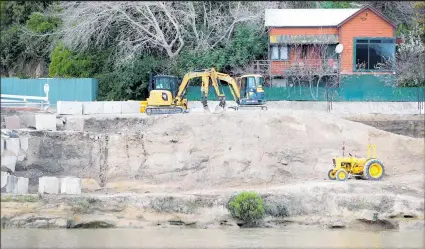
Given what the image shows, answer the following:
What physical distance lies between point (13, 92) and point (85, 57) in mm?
5578

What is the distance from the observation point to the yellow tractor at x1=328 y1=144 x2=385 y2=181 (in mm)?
45656

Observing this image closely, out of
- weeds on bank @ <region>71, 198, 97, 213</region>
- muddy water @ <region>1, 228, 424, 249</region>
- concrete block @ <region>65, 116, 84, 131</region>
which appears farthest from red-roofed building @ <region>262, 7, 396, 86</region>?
weeds on bank @ <region>71, 198, 97, 213</region>

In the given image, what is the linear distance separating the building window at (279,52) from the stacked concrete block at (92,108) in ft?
43.0

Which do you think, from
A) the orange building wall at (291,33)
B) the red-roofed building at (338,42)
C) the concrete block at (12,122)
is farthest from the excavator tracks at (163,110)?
the orange building wall at (291,33)

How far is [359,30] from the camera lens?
210ft

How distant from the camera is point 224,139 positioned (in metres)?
48.7

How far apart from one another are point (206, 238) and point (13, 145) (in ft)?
38.3

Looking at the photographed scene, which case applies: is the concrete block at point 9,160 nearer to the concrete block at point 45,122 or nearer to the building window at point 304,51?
the concrete block at point 45,122

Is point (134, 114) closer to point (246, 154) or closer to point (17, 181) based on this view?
point (246, 154)

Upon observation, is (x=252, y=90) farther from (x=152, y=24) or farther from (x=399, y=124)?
(x=152, y=24)

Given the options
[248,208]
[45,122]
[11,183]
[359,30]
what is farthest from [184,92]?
[248,208]

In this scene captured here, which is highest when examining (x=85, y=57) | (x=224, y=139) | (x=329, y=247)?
(x=85, y=57)

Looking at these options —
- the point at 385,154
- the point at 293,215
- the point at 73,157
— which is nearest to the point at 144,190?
the point at 73,157

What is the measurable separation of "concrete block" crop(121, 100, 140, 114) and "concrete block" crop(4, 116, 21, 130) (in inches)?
302
